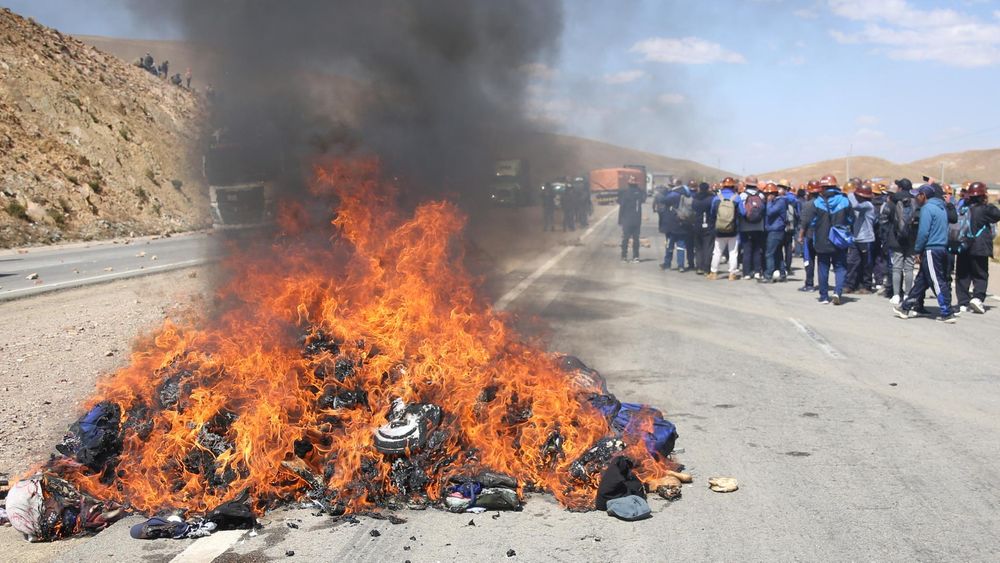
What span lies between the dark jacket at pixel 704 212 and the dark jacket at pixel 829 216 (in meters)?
3.39

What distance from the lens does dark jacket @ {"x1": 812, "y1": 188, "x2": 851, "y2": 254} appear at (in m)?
13.0

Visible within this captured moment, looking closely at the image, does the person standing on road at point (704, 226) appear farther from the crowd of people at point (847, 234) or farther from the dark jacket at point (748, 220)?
the dark jacket at point (748, 220)

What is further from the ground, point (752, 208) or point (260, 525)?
point (752, 208)

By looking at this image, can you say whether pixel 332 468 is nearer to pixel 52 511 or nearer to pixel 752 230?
pixel 52 511

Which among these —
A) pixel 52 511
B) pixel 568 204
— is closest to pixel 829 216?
pixel 52 511

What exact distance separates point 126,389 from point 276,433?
1127mm

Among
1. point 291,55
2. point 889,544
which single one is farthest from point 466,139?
point 889,544

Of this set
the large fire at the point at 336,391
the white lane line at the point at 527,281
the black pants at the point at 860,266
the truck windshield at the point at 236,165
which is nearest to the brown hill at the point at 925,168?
the white lane line at the point at 527,281

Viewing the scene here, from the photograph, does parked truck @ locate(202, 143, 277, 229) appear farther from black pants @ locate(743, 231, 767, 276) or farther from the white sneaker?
black pants @ locate(743, 231, 767, 276)

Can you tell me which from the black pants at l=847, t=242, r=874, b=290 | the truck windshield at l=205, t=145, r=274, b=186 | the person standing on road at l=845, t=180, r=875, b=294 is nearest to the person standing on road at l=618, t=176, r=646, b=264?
the black pants at l=847, t=242, r=874, b=290

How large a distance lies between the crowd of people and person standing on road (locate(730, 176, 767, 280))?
19 mm

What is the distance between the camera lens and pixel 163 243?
83.5 feet

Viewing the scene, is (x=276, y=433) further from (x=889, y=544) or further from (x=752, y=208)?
(x=752, y=208)

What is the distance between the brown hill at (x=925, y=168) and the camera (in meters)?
87.7
